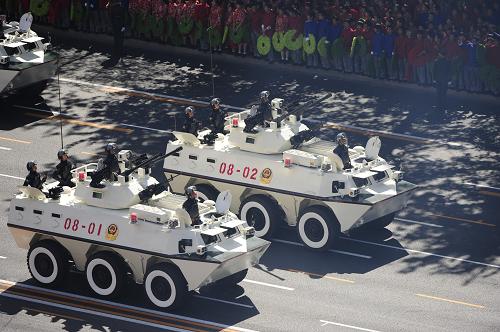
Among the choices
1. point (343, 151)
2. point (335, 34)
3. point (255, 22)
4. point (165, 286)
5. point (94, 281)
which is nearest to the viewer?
point (165, 286)

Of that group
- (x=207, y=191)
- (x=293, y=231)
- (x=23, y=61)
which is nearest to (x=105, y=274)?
(x=207, y=191)

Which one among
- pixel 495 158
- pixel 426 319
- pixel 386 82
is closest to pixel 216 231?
pixel 426 319

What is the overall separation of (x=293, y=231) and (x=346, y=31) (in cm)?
1416

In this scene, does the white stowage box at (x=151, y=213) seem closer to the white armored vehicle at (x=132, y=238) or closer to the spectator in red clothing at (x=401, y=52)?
the white armored vehicle at (x=132, y=238)

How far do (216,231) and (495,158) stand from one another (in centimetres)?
1349

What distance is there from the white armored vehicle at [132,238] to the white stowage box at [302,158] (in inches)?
153

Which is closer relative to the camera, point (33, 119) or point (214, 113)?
point (214, 113)

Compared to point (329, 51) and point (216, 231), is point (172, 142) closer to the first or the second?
point (216, 231)

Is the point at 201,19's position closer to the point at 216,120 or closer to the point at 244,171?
the point at 216,120

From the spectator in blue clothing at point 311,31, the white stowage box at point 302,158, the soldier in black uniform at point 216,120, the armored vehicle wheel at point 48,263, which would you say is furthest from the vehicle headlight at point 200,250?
the spectator in blue clothing at point 311,31

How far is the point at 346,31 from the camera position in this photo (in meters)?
50.7

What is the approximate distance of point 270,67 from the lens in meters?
52.3

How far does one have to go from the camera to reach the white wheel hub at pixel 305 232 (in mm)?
36656

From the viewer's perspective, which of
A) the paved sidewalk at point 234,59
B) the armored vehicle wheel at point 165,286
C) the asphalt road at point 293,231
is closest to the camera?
the armored vehicle wheel at point 165,286
